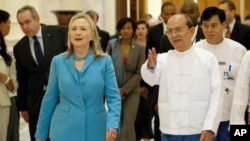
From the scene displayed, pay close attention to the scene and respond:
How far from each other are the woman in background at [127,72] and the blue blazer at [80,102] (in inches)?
108

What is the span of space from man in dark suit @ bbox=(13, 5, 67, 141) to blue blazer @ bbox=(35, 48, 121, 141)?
1601 mm

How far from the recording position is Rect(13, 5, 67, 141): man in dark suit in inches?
235

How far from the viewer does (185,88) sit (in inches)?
170

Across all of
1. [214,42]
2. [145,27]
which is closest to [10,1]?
[145,27]

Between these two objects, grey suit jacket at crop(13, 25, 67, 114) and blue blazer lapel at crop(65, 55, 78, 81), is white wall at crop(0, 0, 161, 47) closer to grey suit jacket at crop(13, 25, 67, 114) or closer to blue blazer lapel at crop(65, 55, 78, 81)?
grey suit jacket at crop(13, 25, 67, 114)

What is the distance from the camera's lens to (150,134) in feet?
27.8

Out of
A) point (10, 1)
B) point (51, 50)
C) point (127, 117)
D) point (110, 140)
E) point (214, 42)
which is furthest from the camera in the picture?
point (10, 1)

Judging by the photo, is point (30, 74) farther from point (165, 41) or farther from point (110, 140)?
point (110, 140)

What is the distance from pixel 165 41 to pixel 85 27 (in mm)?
1917

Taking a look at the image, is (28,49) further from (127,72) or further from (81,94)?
(81,94)

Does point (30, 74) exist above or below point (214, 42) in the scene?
below

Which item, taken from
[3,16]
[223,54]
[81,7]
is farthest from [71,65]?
[81,7]

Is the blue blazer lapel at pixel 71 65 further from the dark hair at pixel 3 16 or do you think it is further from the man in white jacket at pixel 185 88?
the dark hair at pixel 3 16

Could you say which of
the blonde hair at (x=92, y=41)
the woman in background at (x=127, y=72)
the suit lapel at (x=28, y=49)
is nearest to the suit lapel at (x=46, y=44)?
the suit lapel at (x=28, y=49)
